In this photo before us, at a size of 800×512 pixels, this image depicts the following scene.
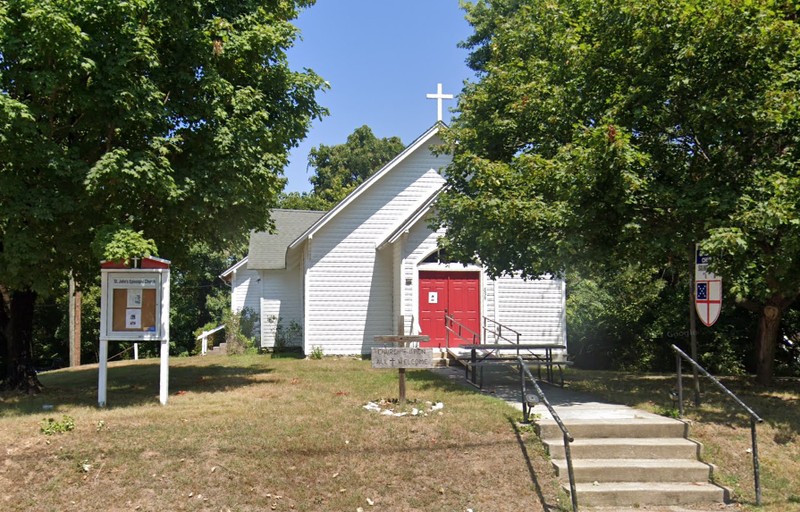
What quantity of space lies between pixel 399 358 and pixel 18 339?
766 centimetres

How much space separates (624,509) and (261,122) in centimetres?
834

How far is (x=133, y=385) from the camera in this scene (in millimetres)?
12992

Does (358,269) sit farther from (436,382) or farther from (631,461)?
(631,461)

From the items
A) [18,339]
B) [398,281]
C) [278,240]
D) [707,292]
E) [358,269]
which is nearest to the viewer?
[707,292]

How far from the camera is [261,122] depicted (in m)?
11.1

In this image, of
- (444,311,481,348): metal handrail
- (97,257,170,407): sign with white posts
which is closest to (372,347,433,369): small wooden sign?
(97,257,170,407): sign with white posts

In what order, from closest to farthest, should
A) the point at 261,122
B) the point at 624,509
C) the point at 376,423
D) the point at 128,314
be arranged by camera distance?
1. the point at 624,509
2. the point at 376,423
3. the point at 128,314
4. the point at 261,122

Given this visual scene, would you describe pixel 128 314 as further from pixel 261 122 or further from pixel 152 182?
pixel 261 122

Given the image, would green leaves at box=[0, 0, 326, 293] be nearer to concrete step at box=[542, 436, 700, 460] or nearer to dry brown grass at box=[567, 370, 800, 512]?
concrete step at box=[542, 436, 700, 460]

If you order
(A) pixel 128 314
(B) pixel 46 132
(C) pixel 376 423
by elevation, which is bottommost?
(C) pixel 376 423

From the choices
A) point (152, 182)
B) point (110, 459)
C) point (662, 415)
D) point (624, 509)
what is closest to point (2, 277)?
point (152, 182)

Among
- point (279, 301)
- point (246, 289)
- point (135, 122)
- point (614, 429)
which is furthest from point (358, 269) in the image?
point (614, 429)

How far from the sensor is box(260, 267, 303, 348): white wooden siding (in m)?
22.9

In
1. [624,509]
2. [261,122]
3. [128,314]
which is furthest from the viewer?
[261,122]
